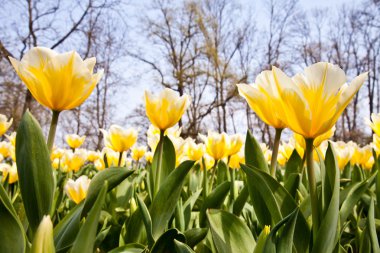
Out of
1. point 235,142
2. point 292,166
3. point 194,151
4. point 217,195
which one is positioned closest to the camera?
point 217,195

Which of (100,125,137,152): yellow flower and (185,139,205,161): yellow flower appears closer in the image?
(100,125,137,152): yellow flower

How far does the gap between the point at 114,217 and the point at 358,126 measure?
22.8 meters

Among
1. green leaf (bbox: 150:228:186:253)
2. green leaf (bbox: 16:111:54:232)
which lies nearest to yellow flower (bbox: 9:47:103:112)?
green leaf (bbox: 16:111:54:232)

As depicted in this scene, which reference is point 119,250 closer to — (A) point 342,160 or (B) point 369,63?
(A) point 342,160

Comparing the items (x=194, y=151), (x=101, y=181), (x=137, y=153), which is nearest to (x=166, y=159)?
(x=101, y=181)

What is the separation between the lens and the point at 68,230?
2.33 ft

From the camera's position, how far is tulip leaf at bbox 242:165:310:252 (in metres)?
0.71

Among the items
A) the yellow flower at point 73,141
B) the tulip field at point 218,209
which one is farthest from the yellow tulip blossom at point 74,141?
the tulip field at point 218,209

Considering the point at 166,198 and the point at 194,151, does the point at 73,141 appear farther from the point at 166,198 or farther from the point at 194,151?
the point at 166,198

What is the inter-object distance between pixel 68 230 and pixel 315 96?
0.55m

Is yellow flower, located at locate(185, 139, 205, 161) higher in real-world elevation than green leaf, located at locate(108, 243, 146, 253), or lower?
higher

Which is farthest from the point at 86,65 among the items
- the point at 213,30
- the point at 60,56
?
the point at 213,30

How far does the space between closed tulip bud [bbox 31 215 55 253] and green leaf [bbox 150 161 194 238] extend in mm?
358

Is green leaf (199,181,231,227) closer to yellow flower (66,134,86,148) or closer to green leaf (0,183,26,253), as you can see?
green leaf (0,183,26,253)
